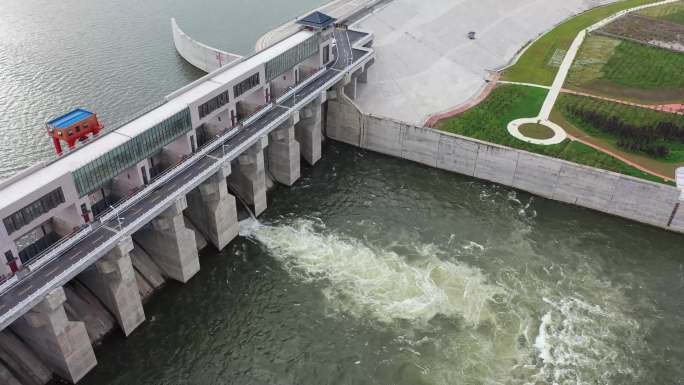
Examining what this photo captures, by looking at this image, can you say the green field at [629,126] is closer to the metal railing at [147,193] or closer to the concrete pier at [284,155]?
the metal railing at [147,193]

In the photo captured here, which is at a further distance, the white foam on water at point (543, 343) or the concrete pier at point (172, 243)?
the concrete pier at point (172, 243)

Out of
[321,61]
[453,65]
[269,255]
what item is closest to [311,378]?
[269,255]

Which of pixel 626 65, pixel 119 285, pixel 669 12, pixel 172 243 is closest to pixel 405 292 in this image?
pixel 172 243

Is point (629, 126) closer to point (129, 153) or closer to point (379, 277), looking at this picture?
point (379, 277)

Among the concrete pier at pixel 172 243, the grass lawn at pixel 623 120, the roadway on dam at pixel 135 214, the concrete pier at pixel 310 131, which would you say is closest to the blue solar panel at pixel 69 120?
the roadway on dam at pixel 135 214

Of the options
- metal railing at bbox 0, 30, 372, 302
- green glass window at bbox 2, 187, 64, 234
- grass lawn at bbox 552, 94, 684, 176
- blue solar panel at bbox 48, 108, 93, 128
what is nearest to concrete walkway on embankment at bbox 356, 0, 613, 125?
grass lawn at bbox 552, 94, 684, 176

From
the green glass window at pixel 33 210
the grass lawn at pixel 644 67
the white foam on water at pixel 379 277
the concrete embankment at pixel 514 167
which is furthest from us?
the grass lawn at pixel 644 67

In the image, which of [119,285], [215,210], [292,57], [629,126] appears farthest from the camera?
[629,126]
